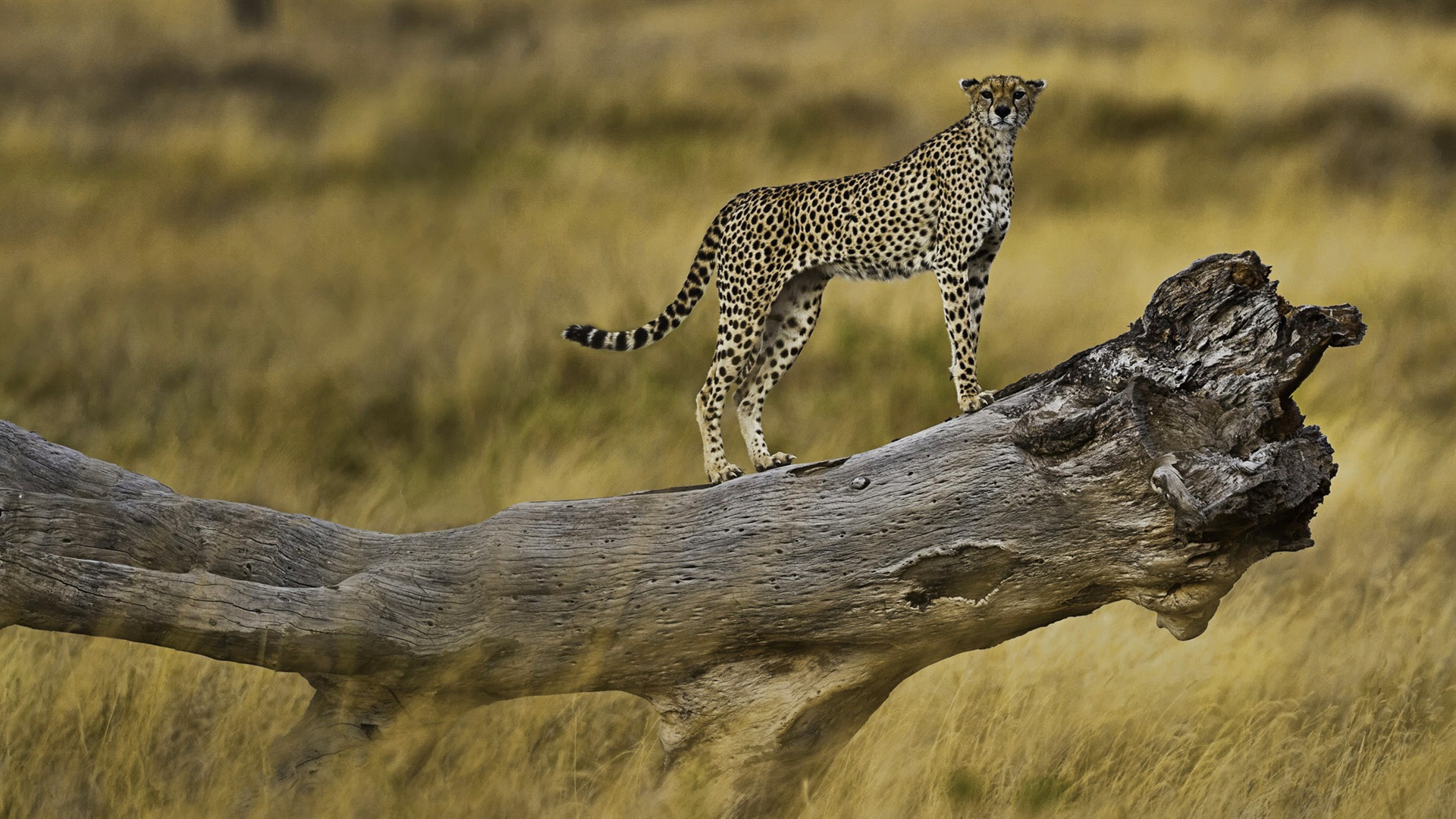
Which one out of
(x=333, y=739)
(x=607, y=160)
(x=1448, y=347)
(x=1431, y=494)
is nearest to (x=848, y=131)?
(x=607, y=160)

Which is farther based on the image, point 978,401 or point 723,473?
point 723,473

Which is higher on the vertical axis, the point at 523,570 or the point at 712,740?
the point at 523,570

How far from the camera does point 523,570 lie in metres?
4.01

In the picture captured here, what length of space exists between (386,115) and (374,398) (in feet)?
19.0

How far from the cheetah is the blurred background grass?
4.27ft

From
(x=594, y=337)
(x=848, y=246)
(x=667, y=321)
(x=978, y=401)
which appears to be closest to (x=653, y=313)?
(x=667, y=321)

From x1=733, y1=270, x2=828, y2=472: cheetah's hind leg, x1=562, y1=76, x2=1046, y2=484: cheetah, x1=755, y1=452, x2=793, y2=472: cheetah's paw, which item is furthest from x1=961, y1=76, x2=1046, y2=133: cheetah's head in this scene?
x1=755, y1=452, x2=793, y2=472: cheetah's paw

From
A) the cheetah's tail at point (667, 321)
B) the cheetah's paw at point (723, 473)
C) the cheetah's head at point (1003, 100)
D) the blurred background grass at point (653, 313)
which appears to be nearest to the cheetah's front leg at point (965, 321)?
the cheetah's head at point (1003, 100)

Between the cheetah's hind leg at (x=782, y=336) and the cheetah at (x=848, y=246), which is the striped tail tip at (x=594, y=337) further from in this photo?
the cheetah's hind leg at (x=782, y=336)

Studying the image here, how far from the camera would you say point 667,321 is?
4.96 m

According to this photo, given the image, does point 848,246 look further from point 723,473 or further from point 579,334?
point 579,334

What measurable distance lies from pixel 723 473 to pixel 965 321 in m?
0.85

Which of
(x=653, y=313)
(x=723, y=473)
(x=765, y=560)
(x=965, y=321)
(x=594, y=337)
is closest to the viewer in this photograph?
(x=765, y=560)

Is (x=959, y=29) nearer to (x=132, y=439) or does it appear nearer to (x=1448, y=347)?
(x=1448, y=347)
